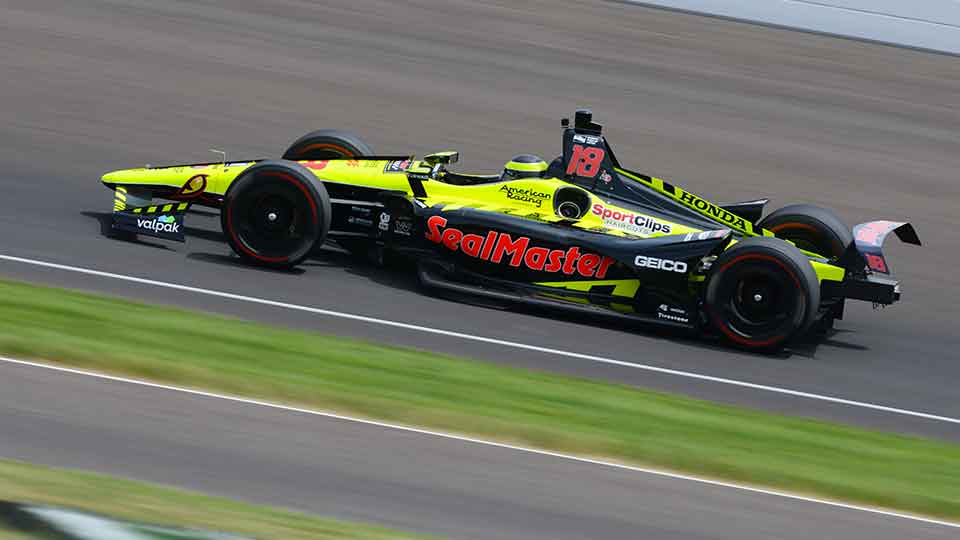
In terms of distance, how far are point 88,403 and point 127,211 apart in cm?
405

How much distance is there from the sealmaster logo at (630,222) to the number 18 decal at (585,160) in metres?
0.34

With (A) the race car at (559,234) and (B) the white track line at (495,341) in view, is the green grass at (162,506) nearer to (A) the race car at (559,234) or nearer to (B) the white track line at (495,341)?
(B) the white track line at (495,341)

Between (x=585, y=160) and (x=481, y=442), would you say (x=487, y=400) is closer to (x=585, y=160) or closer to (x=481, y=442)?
(x=481, y=442)

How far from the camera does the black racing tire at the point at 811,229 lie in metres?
12.1

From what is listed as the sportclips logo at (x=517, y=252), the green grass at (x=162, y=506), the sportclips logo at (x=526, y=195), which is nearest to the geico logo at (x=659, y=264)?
the sportclips logo at (x=517, y=252)

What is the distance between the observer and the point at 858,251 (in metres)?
11.2

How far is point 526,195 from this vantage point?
11.5 metres

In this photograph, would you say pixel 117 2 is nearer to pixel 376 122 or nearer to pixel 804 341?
pixel 376 122

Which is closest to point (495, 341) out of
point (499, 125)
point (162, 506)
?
point (162, 506)

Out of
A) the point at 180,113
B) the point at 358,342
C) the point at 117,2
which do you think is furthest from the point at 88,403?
the point at 117,2

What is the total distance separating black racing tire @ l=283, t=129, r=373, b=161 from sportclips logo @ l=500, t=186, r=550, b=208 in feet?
5.57

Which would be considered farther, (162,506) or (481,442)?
A: (481,442)

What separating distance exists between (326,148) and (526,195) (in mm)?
2184

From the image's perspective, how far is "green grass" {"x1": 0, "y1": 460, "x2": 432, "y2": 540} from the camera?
6.41 m
